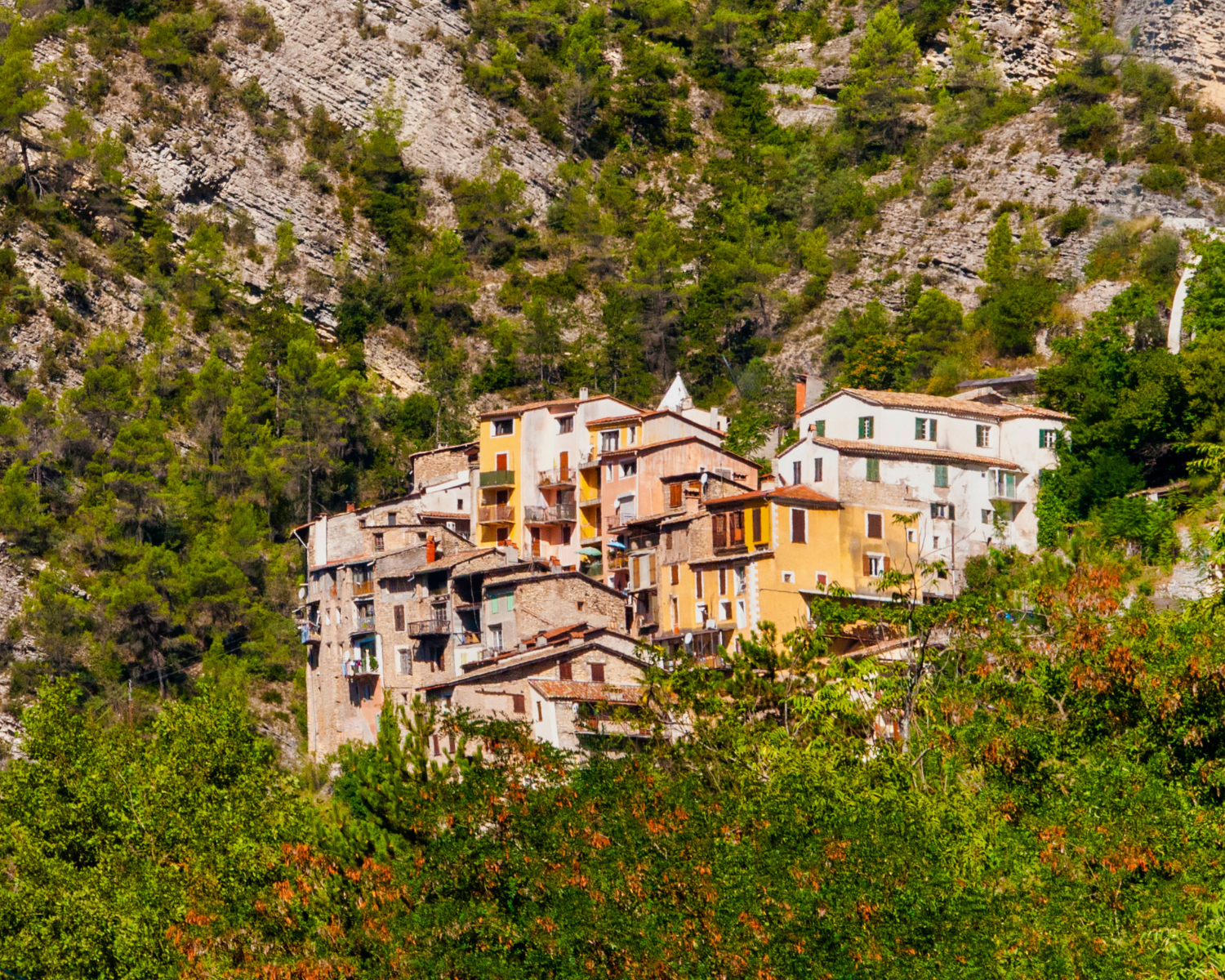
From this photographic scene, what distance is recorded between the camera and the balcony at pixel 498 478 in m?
70.8

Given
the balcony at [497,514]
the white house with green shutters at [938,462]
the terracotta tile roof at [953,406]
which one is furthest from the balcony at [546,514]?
the terracotta tile roof at [953,406]

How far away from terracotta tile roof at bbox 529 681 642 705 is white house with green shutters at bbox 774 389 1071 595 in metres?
12.6

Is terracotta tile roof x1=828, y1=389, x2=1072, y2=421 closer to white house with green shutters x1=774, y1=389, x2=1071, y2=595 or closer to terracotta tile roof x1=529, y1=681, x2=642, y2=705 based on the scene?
white house with green shutters x1=774, y1=389, x2=1071, y2=595

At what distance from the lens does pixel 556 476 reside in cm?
7038

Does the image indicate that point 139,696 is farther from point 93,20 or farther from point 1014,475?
point 93,20

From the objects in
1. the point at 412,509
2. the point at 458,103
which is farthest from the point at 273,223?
the point at 412,509

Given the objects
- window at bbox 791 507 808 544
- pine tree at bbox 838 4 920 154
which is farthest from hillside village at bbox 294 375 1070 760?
pine tree at bbox 838 4 920 154

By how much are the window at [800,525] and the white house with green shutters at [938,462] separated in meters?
1.73

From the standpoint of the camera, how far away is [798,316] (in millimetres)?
100000

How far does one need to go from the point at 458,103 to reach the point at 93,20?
22652mm

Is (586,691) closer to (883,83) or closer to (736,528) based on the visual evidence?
(736,528)

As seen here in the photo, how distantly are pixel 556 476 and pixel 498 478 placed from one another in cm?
235

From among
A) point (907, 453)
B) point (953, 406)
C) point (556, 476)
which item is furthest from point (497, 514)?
point (953, 406)

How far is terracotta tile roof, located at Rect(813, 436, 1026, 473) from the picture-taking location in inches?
2335
